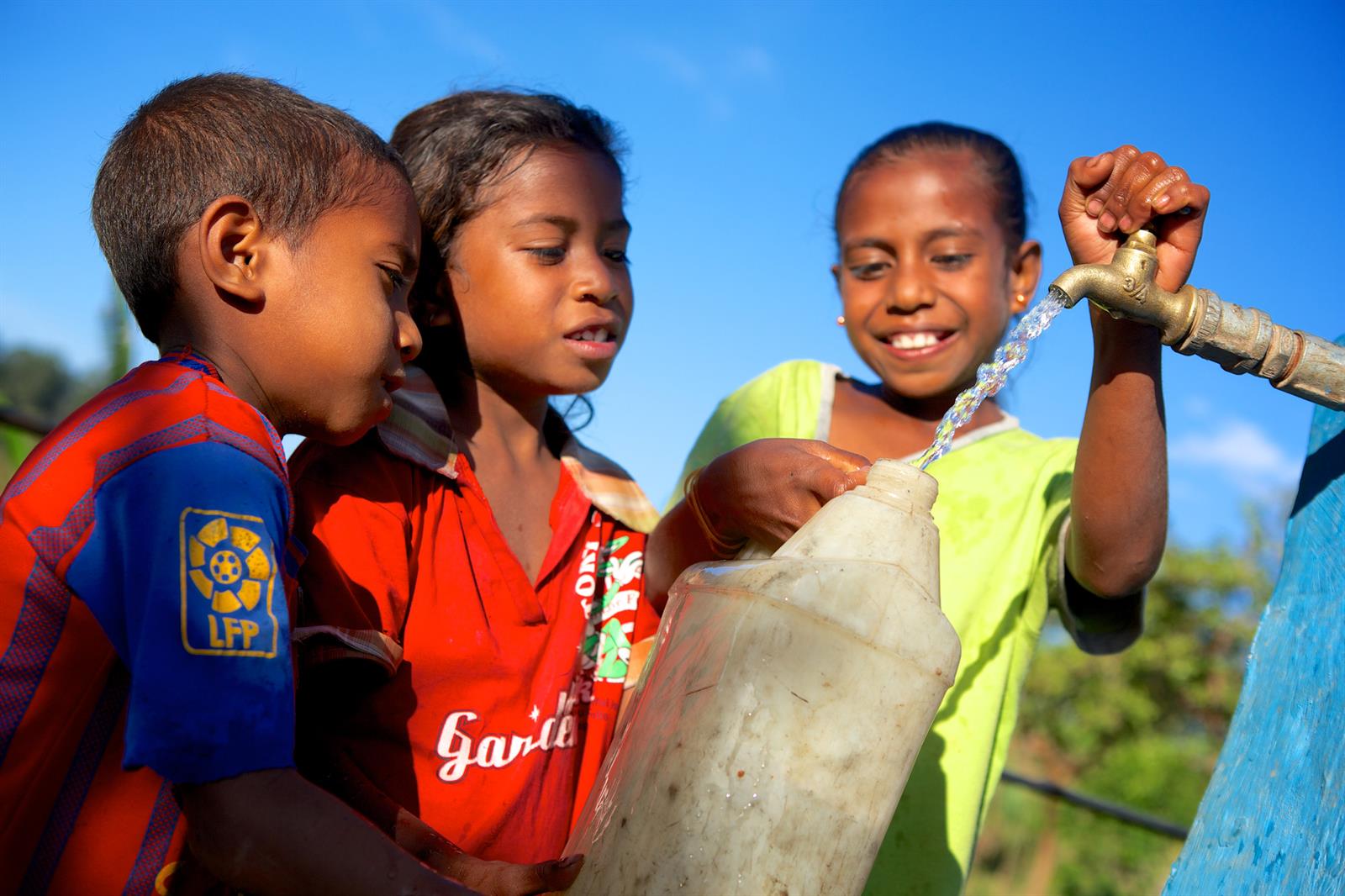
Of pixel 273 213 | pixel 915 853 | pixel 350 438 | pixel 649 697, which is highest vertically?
pixel 273 213

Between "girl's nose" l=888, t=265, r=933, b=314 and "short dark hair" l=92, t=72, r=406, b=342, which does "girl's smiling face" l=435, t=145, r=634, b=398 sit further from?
"girl's nose" l=888, t=265, r=933, b=314

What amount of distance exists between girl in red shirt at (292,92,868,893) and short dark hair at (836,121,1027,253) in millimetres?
680

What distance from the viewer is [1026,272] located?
2486 mm

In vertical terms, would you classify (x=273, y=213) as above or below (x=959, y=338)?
below

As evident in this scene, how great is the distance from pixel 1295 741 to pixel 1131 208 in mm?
699

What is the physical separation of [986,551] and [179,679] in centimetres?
145

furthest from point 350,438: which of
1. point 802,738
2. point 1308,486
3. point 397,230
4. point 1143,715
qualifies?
point 1143,715

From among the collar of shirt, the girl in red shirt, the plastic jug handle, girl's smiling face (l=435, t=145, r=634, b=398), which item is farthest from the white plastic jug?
girl's smiling face (l=435, t=145, r=634, b=398)

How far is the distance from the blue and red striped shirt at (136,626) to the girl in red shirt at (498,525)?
0.26m

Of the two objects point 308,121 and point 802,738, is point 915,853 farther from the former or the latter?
point 308,121

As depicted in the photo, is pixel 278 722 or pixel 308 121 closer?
pixel 278 722

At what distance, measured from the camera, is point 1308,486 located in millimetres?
1528

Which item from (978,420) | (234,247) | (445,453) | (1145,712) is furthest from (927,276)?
(1145,712)

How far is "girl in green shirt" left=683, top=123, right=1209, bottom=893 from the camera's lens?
5.03 ft
